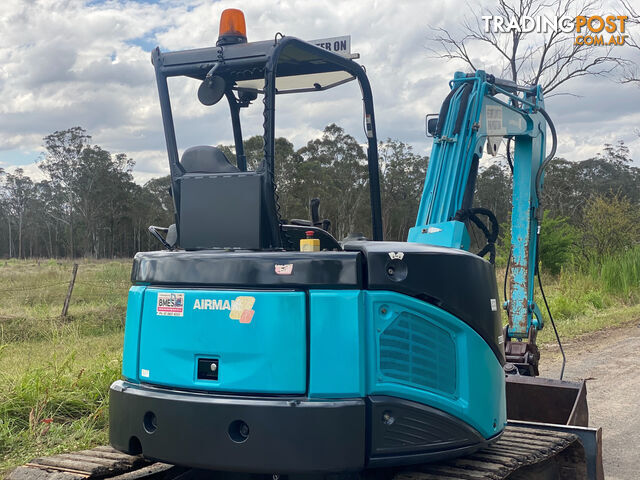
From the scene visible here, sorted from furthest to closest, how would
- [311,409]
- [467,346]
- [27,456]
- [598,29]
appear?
[598,29]
[27,456]
[467,346]
[311,409]

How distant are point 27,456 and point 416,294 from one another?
336 centimetres

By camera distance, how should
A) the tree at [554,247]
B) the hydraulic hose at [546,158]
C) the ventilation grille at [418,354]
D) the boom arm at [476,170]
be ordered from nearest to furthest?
the ventilation grille at [418,354] < the boom arm at [476,170] < the hydraulic hose at [546,158] < the tree at [554,247]

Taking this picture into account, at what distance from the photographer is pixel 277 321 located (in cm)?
278

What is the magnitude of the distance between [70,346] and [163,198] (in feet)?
136

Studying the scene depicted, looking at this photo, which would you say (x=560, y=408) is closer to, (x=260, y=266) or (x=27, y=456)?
(x=260, y=266)

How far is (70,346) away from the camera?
322 inches

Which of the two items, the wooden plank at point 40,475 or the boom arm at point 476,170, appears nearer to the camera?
the wooden plank at point 40,475

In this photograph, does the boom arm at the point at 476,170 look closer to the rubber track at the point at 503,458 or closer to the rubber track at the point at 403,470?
the rubber track at the point at 503,458

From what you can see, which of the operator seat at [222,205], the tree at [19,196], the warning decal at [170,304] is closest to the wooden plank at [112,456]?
the warning decal at [170,304]

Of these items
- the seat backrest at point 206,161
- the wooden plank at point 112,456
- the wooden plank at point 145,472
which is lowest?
the wooden plank at point 145,472

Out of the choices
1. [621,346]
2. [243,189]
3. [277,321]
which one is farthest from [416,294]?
[621,346]

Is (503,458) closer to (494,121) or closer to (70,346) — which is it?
(494,121)

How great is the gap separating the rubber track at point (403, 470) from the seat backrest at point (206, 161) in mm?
1422

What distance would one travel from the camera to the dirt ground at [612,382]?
5477 mm
